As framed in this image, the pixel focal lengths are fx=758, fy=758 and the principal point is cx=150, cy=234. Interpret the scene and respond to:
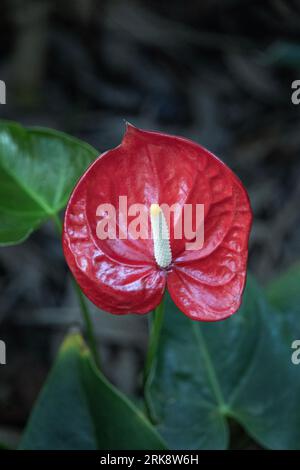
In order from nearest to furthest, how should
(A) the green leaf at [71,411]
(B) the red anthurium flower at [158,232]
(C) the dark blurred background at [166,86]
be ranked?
(B) the red anthurium flower at [158,232], (A) the green leaf at [71,411], (C) the dark blurred background at [166,86]

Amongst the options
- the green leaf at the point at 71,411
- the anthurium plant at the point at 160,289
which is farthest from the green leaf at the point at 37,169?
the green leaf at the point at 71,411

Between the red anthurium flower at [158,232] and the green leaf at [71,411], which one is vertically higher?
the red anthurium flower at [158,232]

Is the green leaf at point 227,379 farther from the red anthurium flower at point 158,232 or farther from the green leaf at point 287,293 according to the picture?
the red anthurium flower at point 158,232

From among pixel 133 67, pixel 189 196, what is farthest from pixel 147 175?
pixel 133 67

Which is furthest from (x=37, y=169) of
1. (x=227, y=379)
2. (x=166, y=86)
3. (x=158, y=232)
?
(x=166, y=86)

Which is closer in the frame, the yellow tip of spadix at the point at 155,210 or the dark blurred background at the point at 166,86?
the yellow tip of spadix at the point at 155,210

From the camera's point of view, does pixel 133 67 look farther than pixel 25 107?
Yes
